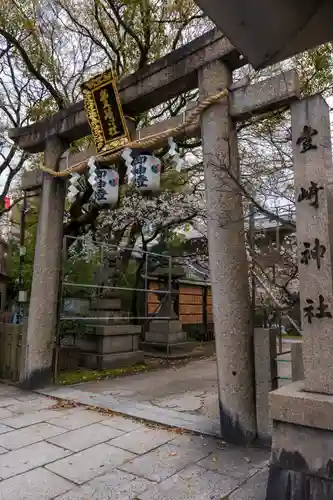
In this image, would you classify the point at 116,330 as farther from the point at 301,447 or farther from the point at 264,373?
the point at 301,447

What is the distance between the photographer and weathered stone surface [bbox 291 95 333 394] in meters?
3.39

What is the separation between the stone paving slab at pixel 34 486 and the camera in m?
3.23

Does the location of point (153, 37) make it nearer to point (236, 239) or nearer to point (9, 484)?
point (236, 239)

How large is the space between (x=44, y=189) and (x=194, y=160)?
6.60 meters

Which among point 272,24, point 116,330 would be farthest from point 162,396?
point 272,24

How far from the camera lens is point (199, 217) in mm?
14492

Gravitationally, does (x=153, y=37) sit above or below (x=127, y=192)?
above

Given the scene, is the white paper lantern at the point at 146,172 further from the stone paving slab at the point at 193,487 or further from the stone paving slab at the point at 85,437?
the stone paving slab at the point at 193,487

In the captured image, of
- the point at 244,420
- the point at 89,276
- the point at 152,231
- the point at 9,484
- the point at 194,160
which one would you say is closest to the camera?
the point at 9,484

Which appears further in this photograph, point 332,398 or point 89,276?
point 89,276

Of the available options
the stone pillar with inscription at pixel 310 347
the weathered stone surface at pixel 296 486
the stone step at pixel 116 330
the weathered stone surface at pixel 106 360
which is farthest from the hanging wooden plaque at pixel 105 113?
the weathered stone surface at pixel 296 486

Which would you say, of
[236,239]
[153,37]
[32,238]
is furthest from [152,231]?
[236,239]

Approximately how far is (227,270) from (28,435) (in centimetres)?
316

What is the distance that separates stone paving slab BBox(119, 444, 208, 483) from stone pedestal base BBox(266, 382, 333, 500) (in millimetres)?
1023
